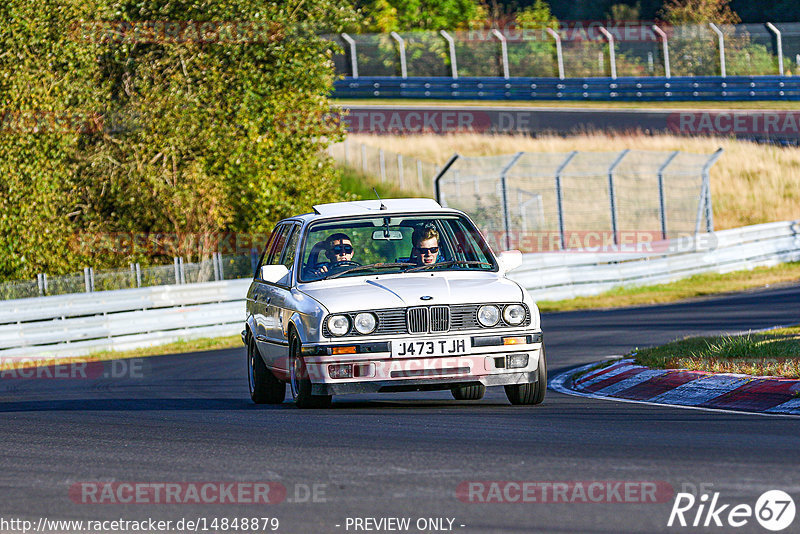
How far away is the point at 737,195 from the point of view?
40.3m

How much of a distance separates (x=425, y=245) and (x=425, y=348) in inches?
58.9

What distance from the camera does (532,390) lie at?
1027cm

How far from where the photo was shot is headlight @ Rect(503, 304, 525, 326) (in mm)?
9984

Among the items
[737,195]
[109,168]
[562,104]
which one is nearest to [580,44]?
[562,104]

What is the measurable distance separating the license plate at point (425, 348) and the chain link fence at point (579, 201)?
65.3 ft

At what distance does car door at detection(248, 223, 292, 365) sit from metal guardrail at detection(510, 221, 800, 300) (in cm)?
1355

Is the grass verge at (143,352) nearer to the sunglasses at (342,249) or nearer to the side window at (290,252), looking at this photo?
the side window at (290,252)

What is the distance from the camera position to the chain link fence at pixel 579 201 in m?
32.8

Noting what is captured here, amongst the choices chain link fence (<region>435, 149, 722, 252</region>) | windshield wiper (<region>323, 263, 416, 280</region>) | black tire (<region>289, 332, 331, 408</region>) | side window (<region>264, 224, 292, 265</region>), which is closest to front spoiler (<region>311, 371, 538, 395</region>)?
black tire (<region>289, 332, 331, 408</region>)

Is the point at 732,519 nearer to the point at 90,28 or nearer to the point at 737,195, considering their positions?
the point at 90,28

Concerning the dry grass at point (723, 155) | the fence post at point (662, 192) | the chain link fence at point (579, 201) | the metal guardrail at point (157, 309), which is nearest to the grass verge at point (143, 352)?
the metal guardrail at point (157, 309)

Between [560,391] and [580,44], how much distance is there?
1545 inches

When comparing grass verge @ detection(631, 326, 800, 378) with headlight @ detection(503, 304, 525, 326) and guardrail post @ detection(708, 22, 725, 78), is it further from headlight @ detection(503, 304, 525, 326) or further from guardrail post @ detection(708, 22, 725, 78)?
guardrail post @ detection(708, 22, 725, 78)

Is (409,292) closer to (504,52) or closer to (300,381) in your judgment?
(300,381)
